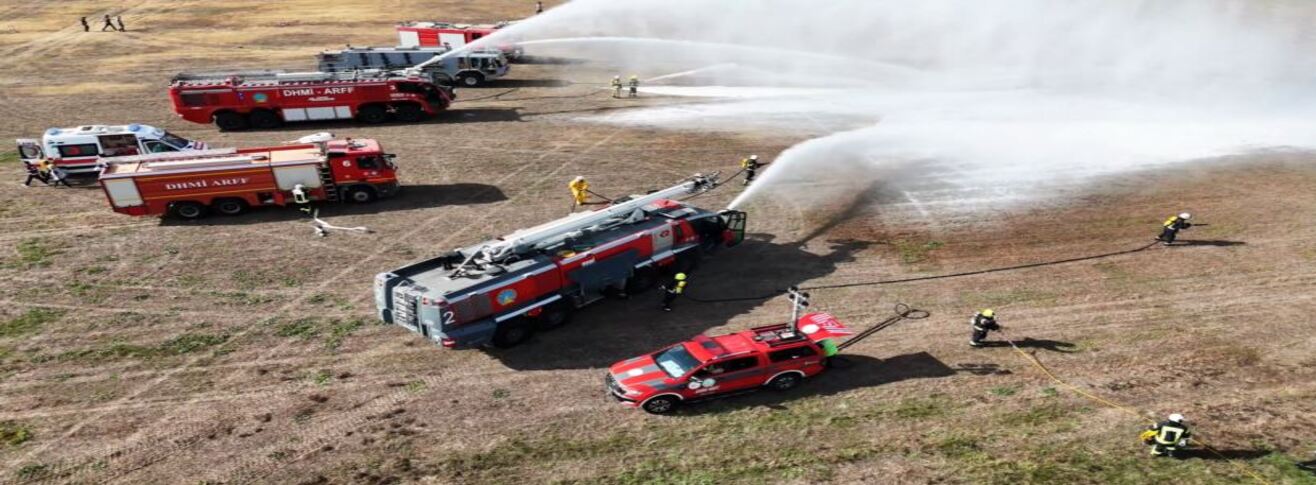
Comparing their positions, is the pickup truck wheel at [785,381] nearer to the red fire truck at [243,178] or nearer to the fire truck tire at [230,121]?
the red fire truck at [243,178]

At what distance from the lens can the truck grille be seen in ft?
54.2

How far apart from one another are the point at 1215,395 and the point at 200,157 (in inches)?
1285

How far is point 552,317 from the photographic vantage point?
60.3 ft

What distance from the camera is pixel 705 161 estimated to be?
1287 inches

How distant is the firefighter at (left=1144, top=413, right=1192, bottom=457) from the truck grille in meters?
16.1

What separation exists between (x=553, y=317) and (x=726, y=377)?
5495mm

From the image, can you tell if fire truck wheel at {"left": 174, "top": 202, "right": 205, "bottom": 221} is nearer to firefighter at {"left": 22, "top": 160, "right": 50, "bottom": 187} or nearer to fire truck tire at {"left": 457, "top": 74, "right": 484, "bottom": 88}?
firefighter at {"left": 22, "top": 160, "right": 50, "bottom": 187}

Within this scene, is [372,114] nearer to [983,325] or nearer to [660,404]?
[660,404]

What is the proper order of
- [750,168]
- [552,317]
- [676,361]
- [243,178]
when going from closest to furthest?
[676,361]
[552,317]
[243,178]
[750,168]

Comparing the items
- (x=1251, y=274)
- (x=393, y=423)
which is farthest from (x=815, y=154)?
(x=393, y=423)

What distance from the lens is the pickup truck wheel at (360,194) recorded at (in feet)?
88.5

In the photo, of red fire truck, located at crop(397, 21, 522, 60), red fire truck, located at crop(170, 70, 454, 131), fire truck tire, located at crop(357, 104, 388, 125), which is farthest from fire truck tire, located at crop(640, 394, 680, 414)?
red fire truck, located at crop(397, 21, 522, 60)

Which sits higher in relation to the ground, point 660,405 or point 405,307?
point 405,307

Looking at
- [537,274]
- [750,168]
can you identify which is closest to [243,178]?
[537,274]
